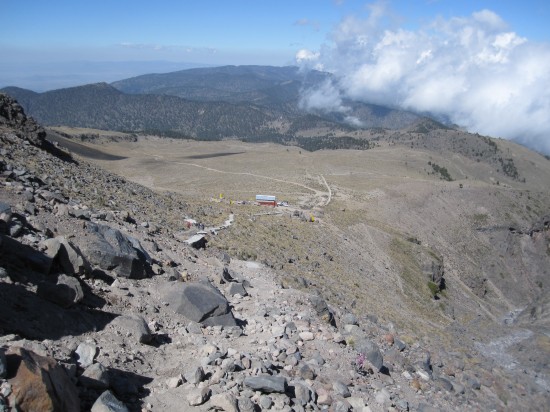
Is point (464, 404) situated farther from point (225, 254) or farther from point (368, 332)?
A: point (225, 254)

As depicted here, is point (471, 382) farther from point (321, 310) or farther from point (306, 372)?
point (306, 372)

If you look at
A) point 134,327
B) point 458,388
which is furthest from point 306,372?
point 458,388

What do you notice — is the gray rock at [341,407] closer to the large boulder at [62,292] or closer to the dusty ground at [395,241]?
the large boulder at [62,292]

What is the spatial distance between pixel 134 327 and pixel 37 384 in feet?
17.2

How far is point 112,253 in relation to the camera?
1570cm

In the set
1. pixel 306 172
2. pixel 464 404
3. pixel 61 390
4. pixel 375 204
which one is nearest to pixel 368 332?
pixel 464 404

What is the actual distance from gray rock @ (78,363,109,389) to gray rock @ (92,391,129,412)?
50cm

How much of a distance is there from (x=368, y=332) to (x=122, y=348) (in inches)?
480

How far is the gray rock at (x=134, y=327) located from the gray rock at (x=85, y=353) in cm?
174

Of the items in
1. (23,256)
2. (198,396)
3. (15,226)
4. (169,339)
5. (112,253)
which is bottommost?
(169,339)

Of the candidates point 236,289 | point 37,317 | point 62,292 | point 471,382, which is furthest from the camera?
point 471,382

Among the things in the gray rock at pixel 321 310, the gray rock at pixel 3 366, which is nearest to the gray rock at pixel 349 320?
the gray rock at pixel 321 310

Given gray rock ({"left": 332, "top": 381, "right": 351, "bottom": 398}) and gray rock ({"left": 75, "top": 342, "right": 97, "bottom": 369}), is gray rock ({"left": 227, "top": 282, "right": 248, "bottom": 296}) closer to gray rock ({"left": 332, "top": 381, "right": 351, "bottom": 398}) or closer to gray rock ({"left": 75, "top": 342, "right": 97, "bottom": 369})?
gray rock ({"left": 332, "top": 381, "right": 351, "bottom": 398})

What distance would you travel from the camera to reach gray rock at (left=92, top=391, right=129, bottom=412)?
797cm
